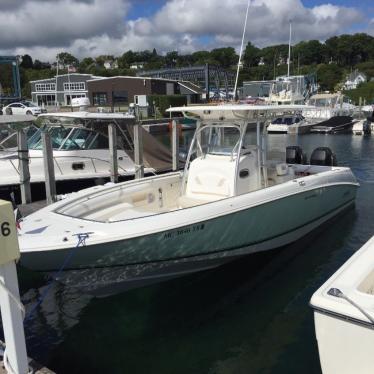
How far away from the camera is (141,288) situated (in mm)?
6602

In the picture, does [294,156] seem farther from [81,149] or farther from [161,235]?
[161,235]

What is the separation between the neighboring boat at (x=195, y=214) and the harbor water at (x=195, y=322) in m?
0.42

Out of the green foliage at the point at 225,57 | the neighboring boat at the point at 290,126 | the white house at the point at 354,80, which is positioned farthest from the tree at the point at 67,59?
the neighboring boat at the point at 290,126

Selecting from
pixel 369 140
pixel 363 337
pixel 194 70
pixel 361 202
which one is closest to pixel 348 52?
pixel 194 70

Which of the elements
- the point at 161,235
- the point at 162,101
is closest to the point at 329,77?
the point at 162,101

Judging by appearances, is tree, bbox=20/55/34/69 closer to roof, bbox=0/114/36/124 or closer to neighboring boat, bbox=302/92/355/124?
neighboring boat, bbox=302/92/355/124

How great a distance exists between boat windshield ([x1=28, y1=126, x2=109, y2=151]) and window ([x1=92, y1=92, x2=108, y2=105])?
156 ft

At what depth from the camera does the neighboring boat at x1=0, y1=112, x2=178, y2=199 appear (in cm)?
1062

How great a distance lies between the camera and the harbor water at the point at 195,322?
4.96 metres

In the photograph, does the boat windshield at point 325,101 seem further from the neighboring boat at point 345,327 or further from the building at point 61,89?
the neighboring boat at point 345,327

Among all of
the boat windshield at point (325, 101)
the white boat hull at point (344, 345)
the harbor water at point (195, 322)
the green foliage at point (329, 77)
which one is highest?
the green foliage at point (329, 77)

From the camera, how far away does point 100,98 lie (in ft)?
190

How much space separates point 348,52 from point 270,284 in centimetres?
14105

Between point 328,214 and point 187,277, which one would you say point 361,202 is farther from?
point 187,277
